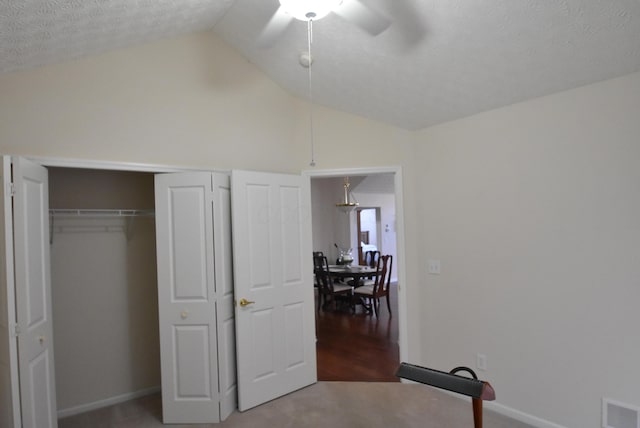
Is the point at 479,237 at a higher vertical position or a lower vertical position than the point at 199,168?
lower

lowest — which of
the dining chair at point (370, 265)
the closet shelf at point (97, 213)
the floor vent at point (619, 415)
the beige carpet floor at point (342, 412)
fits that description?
the beige carpet floor at point (342, 412)

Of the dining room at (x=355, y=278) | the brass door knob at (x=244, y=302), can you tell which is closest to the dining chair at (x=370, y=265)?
the dining room at (x=355, y=278)

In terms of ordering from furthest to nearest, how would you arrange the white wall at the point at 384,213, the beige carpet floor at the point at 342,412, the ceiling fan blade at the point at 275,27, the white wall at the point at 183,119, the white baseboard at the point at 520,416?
the white wall at the point at 384,213, the beige carpet floor at the point at 342,412, the white baseboard at the point at 520,416, the white wall at the point at 183,119, the ceiling fan blade at the point at 275,27

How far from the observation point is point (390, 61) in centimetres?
256

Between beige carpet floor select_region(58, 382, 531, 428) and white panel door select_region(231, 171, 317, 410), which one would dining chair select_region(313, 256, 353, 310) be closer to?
white panel door select_region(231, 171, 317, 410)

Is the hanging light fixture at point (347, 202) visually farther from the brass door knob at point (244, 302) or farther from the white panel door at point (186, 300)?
the white panel door at point (186, 300)

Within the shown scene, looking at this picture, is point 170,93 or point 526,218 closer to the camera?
point 526,218

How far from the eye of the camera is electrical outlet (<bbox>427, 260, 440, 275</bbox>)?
3.26m

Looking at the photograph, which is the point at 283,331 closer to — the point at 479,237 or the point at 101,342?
the point at 101,342

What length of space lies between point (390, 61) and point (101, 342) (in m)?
3.31

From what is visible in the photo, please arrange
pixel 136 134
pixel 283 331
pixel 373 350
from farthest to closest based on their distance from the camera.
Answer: pixel 373 350 < pixel 283 331 < pixel 136 134

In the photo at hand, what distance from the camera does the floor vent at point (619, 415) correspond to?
2.17 meters

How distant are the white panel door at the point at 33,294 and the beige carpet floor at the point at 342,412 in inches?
26.1

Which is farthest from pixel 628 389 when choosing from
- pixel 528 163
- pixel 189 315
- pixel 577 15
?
pixel 189 315
